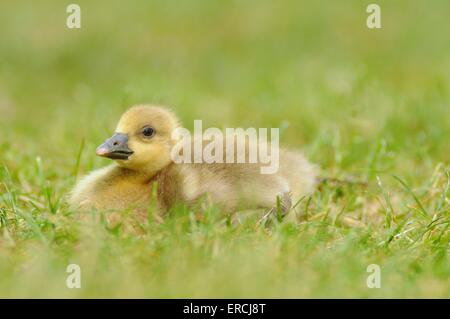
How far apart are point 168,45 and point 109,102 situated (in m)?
2.50

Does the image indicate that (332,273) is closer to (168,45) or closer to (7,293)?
(7,293)

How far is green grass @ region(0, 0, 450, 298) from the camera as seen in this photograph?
122 inches

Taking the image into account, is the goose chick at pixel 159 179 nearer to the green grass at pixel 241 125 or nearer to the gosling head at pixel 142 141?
the gosling head at pixel 142 141

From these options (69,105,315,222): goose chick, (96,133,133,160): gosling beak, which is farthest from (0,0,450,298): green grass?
(96,133,133,160): gosling beak

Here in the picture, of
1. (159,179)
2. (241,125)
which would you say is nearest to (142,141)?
(159,179)

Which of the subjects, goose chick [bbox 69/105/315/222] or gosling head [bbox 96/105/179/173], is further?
gosling head [bbox 96/105/179/173]

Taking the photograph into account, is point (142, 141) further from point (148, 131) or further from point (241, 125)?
point (241, 125)

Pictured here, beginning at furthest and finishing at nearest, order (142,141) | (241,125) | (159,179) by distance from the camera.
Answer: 1. (241,125)
2. (142,141)
3. (159,179)

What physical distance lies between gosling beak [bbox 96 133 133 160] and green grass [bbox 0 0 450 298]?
323 mm

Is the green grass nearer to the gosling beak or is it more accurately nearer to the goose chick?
the goose chick

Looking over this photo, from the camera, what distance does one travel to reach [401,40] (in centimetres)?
880

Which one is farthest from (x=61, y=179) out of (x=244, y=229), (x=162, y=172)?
(x=244, y=229)

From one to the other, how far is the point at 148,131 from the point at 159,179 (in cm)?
27

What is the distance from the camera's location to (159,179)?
386cm
